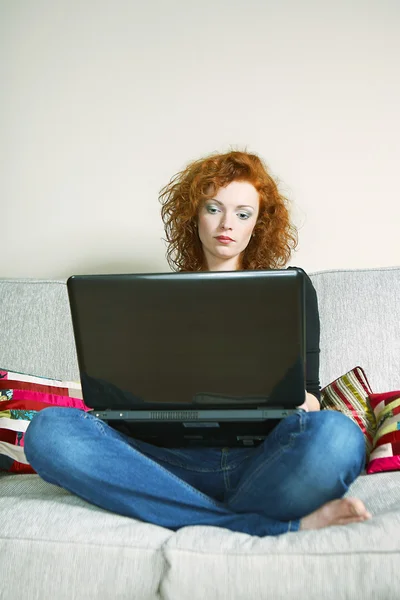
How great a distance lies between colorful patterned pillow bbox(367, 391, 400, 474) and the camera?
5.48 ft

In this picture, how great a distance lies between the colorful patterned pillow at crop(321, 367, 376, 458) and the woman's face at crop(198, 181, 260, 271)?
0.44m

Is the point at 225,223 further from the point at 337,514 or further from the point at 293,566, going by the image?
the point at 293,566

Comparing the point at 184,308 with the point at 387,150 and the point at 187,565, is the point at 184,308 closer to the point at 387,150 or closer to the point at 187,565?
the point at 187,565

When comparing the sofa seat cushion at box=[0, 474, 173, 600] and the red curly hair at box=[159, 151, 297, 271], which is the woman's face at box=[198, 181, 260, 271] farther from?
the sofa seat cushion at box=[0, 474, 173, 600]

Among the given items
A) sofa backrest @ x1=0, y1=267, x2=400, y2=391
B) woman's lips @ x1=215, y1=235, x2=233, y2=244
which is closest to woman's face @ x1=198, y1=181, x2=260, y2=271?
woman's lips @ x1=215, y1=235, x2=233, y2=244

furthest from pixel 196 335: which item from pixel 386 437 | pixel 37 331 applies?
pixel 37 331

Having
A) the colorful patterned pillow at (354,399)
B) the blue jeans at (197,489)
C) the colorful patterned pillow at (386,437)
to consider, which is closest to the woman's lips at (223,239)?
the colorful patterned pillow at (354,399)

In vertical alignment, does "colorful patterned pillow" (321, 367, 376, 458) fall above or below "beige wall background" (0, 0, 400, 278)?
below

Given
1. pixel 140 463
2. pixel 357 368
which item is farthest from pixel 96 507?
pixel 357 368

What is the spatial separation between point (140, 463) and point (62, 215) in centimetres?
144

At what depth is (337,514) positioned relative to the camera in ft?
4.16

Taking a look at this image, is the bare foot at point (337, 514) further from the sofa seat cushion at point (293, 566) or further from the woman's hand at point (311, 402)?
the woman's hand at point (311, 402)

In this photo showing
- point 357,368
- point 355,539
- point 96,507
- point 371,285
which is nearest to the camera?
point 355,539

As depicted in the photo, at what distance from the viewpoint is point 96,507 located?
1391 mm
